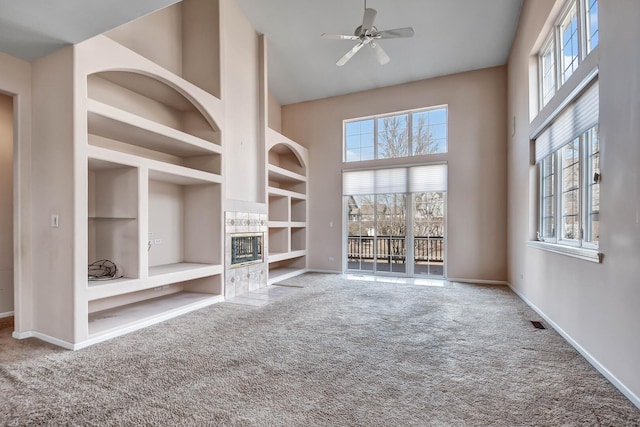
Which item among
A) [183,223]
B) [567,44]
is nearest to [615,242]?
[567,44]

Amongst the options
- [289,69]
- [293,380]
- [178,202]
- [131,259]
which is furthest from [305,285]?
[289,69]

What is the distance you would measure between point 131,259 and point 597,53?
16.0 feet

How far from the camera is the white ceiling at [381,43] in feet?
16.8

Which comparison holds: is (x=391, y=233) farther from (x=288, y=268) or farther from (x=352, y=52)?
(x=352, y=52)

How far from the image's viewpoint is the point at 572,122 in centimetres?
321

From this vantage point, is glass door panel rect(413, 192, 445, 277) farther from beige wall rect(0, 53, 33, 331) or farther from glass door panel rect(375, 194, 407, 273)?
beige wall rect(0, 53, 33, 331)

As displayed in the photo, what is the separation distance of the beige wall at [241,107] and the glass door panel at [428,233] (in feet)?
10.9

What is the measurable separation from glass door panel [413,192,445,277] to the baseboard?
5.78 metres

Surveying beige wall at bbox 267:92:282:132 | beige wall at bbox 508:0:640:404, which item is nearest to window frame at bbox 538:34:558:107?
beige wall at bbox 508:0:640:404

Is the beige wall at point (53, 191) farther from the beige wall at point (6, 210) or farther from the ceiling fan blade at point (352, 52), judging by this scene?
the ceiling fan blade at point (352, 52)

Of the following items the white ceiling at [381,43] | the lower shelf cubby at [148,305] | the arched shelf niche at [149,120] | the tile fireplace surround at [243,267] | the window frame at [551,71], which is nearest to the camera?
the lower shelf cubby at [148,305]

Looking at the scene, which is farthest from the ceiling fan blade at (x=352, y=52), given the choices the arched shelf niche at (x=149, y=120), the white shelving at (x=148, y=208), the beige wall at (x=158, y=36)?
the beige wall at (x=158, y=36)

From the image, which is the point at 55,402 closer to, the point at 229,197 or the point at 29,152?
the point at 29,152

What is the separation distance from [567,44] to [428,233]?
390 centimetres
